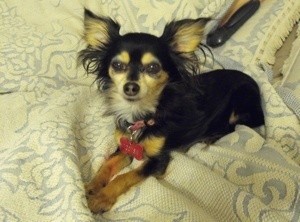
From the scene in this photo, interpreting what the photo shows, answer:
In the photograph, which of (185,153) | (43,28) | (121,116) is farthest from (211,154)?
(43,28)

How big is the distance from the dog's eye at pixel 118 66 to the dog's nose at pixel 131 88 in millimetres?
86

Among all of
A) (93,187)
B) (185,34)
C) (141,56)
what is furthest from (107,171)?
(185,34)

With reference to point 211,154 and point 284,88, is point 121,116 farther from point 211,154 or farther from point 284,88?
point 284,88

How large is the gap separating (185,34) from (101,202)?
617 mm

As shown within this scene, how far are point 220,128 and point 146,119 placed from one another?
1.23 ft

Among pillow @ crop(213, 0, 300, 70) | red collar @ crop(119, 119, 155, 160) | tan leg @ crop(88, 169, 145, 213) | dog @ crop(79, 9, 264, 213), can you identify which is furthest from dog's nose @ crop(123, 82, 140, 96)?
pillow @ crop(213, 0, 300, 70)

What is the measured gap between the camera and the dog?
126cm

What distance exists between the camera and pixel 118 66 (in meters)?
1.31

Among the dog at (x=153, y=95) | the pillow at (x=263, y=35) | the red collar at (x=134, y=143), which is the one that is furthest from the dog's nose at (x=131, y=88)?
the pillow at (x=263, y=35)

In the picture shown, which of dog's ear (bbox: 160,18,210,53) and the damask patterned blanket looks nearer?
the damask patterned blanket

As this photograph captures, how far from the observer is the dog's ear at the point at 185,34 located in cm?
126

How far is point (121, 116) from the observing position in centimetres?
144

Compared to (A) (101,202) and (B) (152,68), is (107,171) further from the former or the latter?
(B) (152,68)

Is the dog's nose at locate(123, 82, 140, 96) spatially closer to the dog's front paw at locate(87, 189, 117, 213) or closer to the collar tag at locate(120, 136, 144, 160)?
the collar tag at locate(120, 136, 144, 160)
